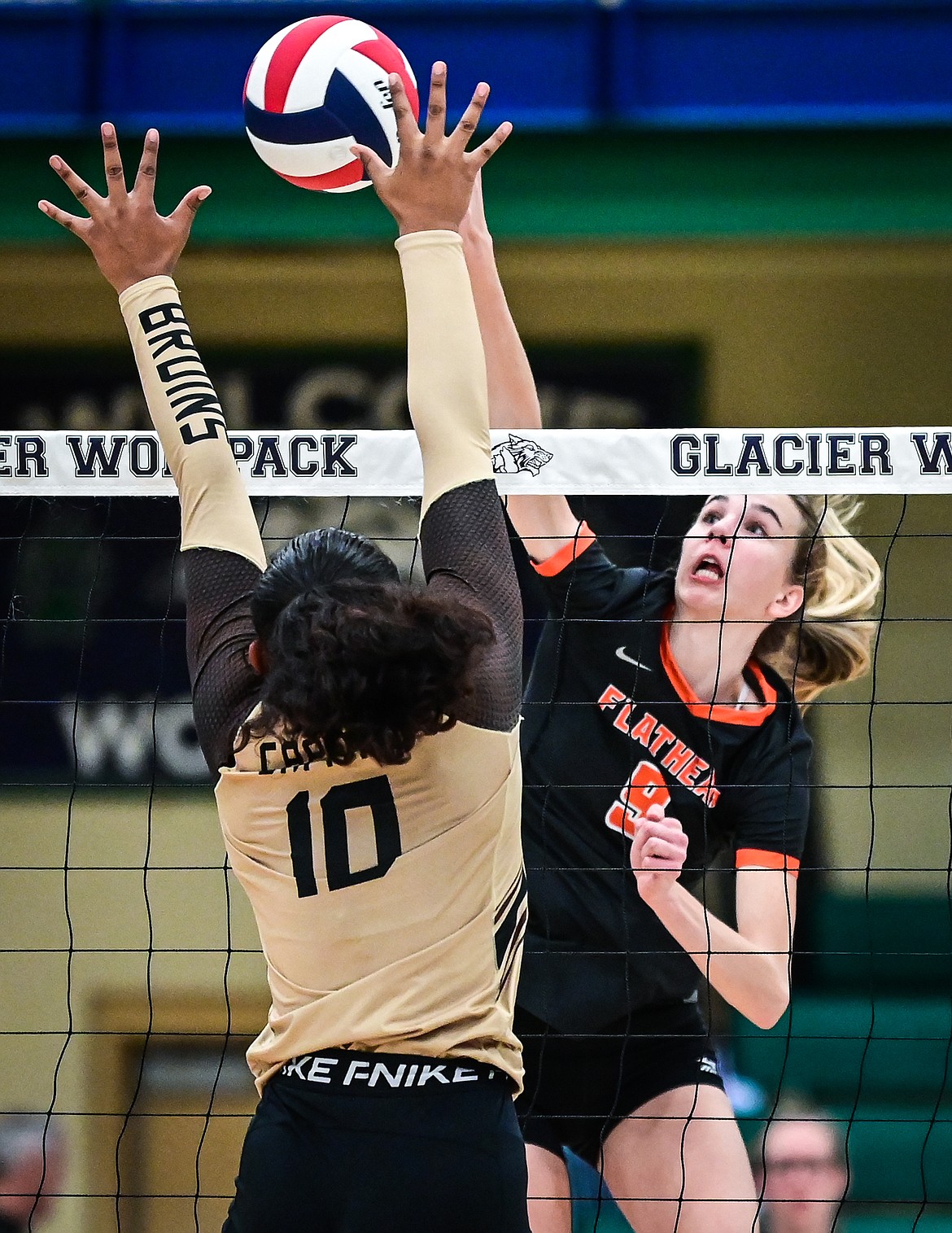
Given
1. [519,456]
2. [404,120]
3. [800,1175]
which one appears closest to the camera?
[404,120]

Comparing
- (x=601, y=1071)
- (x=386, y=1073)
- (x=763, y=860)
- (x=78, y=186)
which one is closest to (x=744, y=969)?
(x=763, y=860)

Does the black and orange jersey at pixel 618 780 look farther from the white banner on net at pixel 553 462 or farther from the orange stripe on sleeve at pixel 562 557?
the white banner on net at pixel 553 462

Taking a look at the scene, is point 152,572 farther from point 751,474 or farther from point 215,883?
point 751,474

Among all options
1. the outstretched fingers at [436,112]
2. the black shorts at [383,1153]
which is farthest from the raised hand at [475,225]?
the black shorts at [383,1153]

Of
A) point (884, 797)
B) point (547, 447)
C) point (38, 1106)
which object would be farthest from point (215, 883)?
point (547, 447)

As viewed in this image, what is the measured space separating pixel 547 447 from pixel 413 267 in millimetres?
A: 1406

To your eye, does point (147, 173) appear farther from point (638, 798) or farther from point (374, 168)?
point (638, 798)

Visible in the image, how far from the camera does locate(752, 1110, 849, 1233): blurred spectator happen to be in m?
4.95

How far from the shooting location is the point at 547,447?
9.95ft

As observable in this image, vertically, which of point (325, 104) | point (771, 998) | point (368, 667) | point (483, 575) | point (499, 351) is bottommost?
point (771, 998)

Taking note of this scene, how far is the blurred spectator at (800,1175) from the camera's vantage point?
495cm

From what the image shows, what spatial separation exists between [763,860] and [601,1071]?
594mm

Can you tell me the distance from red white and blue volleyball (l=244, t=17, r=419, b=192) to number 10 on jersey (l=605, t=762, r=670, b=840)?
1.45 m

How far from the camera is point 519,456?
9.89ft
